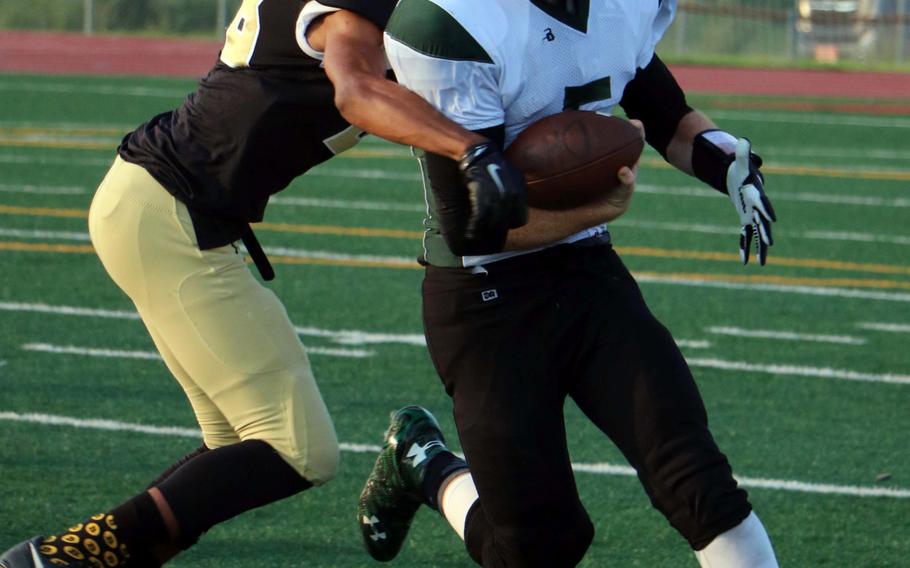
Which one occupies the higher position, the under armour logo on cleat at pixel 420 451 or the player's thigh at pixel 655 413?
the player's thigh at pixel 655 413

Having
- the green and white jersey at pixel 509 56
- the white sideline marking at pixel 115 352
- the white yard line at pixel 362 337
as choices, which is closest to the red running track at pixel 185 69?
the white yard line at pixel 362 337

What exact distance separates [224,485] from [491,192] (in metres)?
0.96

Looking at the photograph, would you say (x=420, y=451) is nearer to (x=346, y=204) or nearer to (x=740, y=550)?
(x=740, y=550)

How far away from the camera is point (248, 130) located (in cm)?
333

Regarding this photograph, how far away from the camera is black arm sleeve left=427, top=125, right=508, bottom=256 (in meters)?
2.94

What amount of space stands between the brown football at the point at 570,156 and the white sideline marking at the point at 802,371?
10.5ft

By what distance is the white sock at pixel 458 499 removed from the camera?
361 centimetres

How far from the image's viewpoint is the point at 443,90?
2986mm

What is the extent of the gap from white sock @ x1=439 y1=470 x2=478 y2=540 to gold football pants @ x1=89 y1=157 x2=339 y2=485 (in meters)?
0.35

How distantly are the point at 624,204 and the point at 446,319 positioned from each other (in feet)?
1.38

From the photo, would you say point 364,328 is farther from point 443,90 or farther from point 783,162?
point 783,162

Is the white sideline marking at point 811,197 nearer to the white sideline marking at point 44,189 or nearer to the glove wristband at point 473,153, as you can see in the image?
the white sideline marking at point 44,189

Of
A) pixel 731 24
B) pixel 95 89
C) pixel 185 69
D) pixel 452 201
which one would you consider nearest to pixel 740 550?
pixel 452 201

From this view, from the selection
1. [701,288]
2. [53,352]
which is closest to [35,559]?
[53,352]
